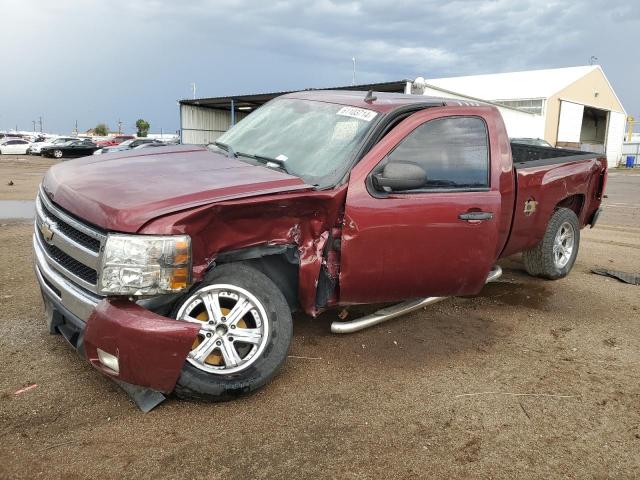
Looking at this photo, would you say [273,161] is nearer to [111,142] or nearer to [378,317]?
[378,317]

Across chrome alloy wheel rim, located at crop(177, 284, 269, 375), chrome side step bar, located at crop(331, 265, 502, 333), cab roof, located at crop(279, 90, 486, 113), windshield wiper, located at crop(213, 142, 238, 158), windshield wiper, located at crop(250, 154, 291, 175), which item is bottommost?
chrome side step bar, located at crop(331, 265, 502, 333)

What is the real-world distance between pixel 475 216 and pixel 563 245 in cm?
275

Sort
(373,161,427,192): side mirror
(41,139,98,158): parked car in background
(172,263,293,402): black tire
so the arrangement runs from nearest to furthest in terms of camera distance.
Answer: (172,263,293,402): black tire → (373,161,427,192): side mirror → (41,139,98,158): parked car in background

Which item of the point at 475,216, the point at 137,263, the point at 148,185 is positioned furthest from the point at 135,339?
the point at 475,216

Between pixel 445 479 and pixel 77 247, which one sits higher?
pixel 77 247

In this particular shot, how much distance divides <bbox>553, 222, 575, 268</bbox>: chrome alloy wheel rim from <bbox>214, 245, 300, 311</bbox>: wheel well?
3.56 metres

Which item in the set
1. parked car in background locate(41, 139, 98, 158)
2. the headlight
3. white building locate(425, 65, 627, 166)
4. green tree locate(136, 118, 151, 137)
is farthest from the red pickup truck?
green tree locate(136, 118, 151, 137)

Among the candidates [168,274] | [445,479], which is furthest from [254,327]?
[445,479]

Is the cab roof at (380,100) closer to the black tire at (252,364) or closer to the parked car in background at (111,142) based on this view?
the black tire at (252,364)

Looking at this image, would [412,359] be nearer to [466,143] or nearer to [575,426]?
[575,426]

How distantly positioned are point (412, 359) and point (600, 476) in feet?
4.83

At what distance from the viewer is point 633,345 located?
4.33m

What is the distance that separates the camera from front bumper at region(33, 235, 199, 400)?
2695mm

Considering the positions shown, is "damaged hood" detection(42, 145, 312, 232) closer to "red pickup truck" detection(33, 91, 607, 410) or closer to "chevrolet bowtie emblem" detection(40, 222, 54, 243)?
"red pickup truck" detection(33, 91, 607, 410)
